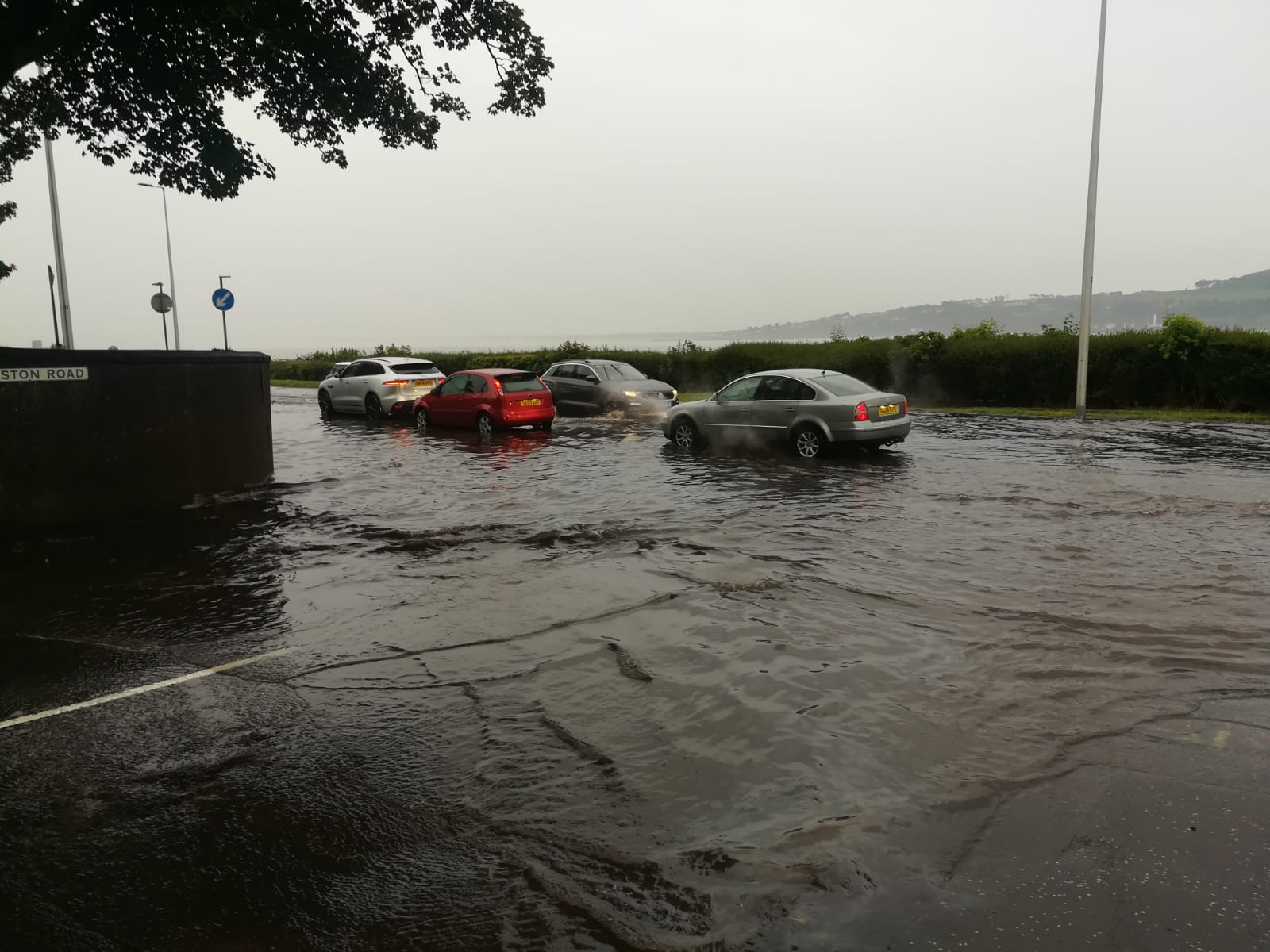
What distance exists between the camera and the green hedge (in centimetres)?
2262

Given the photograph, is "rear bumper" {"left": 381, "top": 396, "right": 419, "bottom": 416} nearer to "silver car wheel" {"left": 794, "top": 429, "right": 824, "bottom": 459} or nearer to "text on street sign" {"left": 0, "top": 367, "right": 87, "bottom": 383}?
"silver car wheel" {"left": 794, "top": 429, "right": 824, "bottom": 459}

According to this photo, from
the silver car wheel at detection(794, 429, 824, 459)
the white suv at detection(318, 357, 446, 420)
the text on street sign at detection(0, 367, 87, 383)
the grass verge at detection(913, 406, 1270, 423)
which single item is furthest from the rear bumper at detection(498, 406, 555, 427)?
the text on street sign at detection(0, 367, 87, 383)

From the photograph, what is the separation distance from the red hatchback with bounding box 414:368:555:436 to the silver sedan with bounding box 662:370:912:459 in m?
5.37

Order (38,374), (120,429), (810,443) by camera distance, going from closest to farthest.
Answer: (38,374) < (120,429) < (810,443)

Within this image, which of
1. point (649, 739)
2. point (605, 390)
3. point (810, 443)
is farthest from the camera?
point (605, 390)

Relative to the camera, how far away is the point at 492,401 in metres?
21.0

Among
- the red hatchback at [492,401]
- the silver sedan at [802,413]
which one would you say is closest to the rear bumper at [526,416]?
the red hatchback at [492,401]

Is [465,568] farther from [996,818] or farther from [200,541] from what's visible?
[996,818]

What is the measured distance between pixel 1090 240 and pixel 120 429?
22277 mm

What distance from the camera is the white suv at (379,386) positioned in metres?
25.2

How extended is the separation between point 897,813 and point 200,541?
27.1 ft

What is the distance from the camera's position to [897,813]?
3686 millimetres

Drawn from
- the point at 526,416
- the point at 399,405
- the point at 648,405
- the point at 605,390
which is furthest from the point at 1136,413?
the point at 399,405

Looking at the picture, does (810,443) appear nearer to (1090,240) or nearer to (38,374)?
(38,374)
